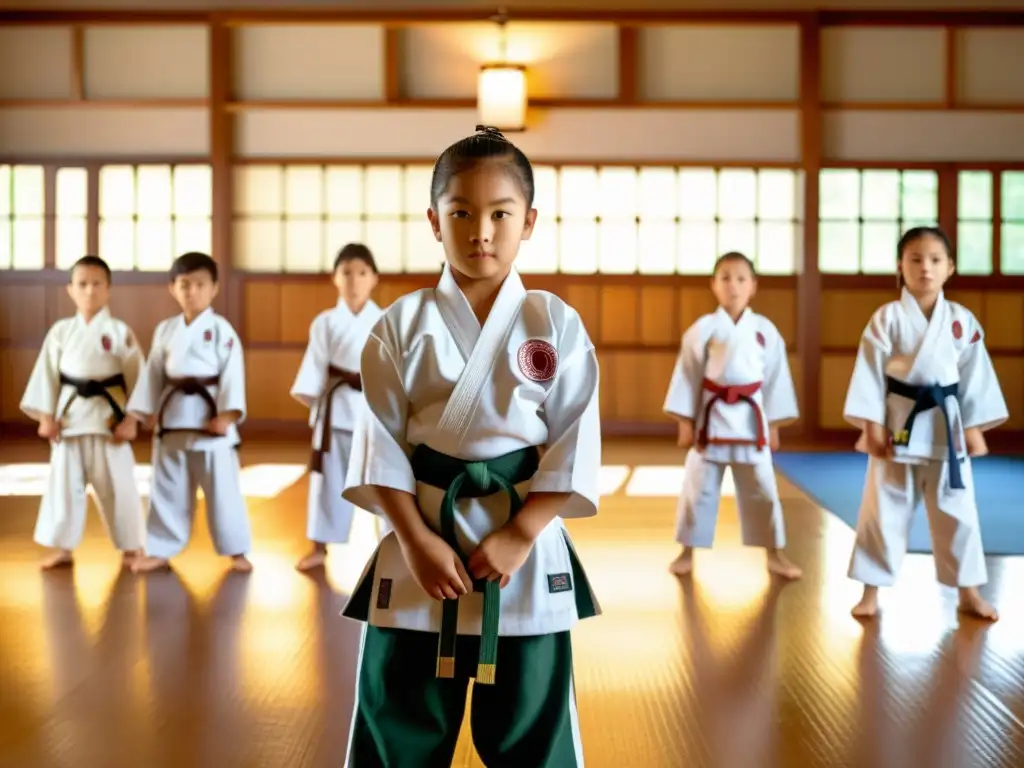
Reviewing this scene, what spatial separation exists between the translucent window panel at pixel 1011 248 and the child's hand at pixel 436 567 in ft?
28.0

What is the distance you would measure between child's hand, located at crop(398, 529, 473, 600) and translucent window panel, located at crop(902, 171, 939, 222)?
832 centimetres

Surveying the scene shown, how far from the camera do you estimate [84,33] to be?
30.3 ft

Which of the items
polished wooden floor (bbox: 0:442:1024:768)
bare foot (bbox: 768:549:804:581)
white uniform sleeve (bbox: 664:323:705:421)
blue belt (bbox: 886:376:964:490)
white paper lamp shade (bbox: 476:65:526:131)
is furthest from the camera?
white paper lamp shade (bbox: 476:65:526:131)

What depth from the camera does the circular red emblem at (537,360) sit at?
71.4 inches

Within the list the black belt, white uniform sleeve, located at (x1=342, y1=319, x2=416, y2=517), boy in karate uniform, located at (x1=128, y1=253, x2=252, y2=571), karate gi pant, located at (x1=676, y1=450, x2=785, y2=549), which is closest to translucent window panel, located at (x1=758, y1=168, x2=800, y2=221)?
karate gi pant, located at (x1=676, y1=450, x2=785, y2=549)

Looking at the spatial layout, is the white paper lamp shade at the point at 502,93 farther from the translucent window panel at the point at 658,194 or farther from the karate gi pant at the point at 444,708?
the karate gi pant at the point at 444,708

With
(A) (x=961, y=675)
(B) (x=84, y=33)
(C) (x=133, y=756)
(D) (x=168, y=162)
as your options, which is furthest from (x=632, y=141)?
(C) (x=133, y=756)

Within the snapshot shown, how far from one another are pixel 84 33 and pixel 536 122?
3.58 meters

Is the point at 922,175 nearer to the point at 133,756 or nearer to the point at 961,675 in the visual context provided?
the point at 961,675

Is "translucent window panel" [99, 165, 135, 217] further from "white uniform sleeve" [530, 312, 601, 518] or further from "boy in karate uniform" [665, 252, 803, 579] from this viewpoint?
"white uniform sleeve" [530, 312, 601, 518]

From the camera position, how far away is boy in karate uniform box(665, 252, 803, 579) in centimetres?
468

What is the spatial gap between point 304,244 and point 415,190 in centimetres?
99

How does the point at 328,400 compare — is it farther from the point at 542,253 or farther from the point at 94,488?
the point at 542,253

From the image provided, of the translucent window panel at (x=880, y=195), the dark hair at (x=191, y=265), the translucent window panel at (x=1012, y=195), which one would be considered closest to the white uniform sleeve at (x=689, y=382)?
the dark hair at (x=191, y=265)
